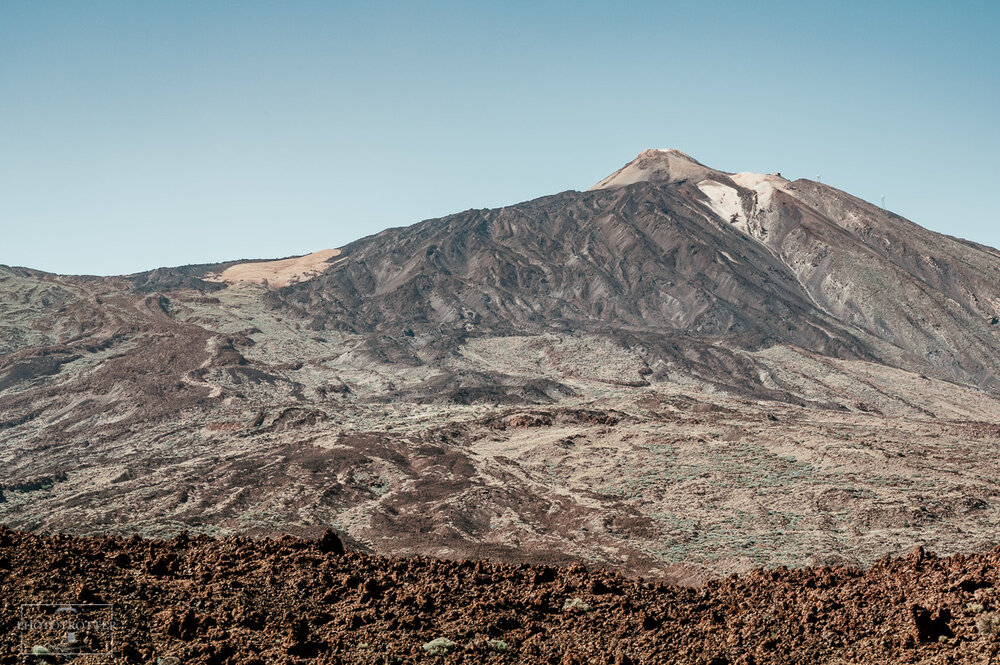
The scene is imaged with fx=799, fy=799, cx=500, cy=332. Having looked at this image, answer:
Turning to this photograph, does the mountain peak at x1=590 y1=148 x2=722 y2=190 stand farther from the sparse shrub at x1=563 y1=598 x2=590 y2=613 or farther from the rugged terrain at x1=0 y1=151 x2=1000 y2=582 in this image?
the sparse shrub at x1=563 y1=598 x2=590 y2=613

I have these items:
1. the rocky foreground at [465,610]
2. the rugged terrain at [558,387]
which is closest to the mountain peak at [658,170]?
the rugged terrain at [558,387]

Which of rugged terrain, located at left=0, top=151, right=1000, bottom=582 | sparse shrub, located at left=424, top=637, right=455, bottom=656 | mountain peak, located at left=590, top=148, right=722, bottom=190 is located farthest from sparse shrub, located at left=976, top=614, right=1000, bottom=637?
mountain peak, located at left=590, top=148, right=722, bottom=190

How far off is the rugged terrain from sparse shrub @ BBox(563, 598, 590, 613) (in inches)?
611

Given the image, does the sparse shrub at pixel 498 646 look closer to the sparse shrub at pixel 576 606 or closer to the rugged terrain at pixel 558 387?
the sparse shrub at pixel 576 606

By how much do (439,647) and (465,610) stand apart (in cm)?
149

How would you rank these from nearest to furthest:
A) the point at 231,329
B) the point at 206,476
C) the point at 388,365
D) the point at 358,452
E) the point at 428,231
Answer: the point at 206,476
the point at 358,452
the point at 388,365
the point at 231,329
the point at 428,231

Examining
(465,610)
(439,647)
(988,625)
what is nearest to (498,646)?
(439,647)

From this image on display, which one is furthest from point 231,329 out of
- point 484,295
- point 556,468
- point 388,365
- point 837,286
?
point 837,286

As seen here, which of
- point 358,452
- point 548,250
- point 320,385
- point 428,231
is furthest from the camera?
point 428,231

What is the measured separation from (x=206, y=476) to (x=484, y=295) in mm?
70192

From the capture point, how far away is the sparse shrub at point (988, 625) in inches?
362

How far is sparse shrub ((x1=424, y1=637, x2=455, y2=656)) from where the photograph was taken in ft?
32.8

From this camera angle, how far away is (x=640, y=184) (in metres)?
144

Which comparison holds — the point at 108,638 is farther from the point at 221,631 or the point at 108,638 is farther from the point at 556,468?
the point at 556,468
